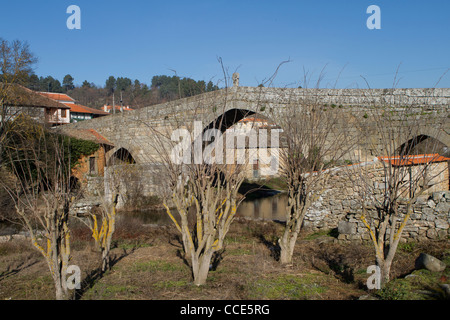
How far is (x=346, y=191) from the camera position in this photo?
9.49 m

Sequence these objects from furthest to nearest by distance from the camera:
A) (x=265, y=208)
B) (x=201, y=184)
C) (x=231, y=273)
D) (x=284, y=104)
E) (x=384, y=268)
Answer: (x=265, y=208)
(x=284, y=104)
(x=231, y=273)
(x=201, y=184)
(x=384, y=268)

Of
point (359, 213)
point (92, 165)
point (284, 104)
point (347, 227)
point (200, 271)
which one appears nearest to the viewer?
point (200, 271)

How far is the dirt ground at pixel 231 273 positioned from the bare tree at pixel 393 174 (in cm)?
54

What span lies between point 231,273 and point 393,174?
2811 millimetres

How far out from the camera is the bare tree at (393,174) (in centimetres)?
475

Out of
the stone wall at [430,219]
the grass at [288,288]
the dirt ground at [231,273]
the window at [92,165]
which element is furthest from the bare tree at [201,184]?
the window at [92,165]

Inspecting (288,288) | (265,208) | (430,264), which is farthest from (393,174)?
(265,208)

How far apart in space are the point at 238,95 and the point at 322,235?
7.37m

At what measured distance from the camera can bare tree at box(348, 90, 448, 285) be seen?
187 inches

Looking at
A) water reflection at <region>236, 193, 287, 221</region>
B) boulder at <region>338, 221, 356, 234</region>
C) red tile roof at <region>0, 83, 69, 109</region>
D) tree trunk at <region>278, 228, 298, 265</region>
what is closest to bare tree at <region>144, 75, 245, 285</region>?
tree trunk at <region>278, 228, 298, 265</region>

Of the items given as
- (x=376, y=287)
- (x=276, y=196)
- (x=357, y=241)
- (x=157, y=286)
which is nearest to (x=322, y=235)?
(x=357, y=241)

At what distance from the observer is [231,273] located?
19.2 feet

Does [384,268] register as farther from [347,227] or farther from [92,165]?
[92,165]
